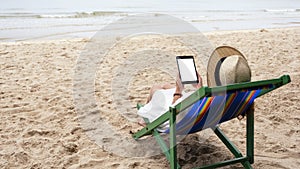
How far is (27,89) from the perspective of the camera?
4.46 meters

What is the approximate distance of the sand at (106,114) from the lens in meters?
2.78

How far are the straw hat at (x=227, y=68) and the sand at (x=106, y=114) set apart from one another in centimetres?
78

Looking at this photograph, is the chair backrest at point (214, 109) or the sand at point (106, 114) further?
the sand at point (106, 114)

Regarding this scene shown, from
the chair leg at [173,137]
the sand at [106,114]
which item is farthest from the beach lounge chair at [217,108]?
the sand at [106,114]

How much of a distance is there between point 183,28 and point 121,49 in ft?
14.2

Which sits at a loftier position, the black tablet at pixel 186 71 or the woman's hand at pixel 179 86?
the black tablet at pixel 186 71

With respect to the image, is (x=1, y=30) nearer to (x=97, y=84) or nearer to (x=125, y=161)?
(x=97, y=84)

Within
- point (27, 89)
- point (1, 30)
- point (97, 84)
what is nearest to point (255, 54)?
point (97, 84)

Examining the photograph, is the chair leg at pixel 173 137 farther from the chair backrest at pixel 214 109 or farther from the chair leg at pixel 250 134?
the chair leg at pixel 250 134

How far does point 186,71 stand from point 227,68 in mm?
400

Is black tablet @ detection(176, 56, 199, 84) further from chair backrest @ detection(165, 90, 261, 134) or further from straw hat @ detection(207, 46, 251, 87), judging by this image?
chair backrest @ detection(165, 90, 261, 134)

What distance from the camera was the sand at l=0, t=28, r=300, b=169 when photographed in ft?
9.12

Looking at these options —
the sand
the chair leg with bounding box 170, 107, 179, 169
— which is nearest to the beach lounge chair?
the chair leg with bounding box 170, 107, 179, 169

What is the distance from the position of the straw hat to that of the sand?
30.7 inches
